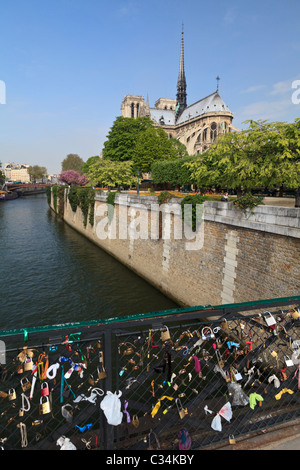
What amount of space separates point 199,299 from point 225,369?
982 cm

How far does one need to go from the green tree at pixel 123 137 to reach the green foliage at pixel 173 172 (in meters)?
8.47

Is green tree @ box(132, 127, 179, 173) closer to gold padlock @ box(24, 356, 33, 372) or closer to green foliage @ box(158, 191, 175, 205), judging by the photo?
green foliage @ box(158, 191, 175, 205)

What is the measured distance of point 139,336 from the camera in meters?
2.75

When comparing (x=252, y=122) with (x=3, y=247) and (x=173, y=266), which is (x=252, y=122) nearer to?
(x=173, y=266)

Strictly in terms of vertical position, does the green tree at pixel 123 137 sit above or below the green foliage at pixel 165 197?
above

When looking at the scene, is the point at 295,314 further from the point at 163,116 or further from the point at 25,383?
the point at 163,116

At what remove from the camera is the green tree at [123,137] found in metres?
40.9

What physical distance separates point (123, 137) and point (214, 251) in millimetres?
33881

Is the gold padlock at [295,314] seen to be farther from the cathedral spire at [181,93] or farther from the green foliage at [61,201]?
the cathedral spire at [181,93]

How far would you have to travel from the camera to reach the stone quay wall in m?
8.47

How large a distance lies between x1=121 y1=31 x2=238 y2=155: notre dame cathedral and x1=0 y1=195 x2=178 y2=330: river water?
1699 inches

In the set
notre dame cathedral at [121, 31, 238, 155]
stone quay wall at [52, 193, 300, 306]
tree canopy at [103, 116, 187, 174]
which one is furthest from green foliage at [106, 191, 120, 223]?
notre dame cathedral at [121, 31, 238, 155]

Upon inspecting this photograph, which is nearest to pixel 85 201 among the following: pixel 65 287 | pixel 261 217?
pixel 65 287

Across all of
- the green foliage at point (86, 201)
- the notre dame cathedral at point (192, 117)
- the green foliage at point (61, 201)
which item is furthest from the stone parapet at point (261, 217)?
the notre dame cathedral at point (192, 117)
